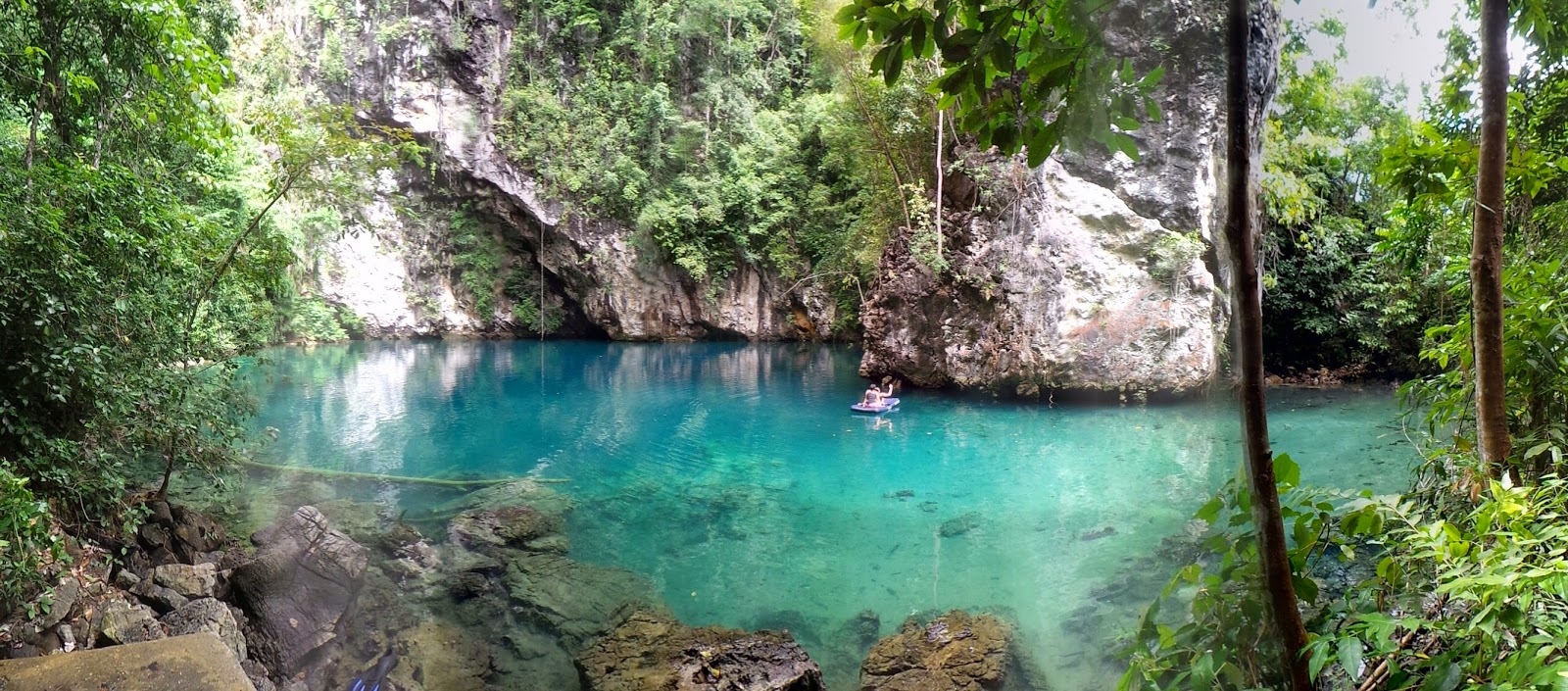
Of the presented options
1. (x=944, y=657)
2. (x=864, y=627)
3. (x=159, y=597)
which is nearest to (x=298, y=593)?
(x=159, y=597)

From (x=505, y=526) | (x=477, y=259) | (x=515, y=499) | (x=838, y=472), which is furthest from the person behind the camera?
(x=477, y=259)

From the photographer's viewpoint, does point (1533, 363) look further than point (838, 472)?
No

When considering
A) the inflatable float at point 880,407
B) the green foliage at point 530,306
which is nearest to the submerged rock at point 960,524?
the inflatable float at point 880,407

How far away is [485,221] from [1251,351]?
1597 cm

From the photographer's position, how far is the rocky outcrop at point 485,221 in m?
9.16

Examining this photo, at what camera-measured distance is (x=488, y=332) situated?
1487 centimetres

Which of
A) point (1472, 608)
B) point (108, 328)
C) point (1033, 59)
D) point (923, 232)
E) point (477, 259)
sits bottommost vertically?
point (1472, 608)

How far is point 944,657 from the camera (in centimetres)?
272

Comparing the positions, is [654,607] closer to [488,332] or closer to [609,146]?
[609,146]

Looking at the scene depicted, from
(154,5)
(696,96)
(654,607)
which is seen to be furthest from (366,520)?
(696,96)

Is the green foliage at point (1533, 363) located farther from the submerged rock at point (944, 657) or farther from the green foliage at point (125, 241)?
the green foliage at point (125, 241)

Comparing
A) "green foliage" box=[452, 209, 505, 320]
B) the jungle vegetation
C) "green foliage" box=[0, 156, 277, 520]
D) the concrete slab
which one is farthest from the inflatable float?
"green foliage" box=[452, 209, 505, 320]

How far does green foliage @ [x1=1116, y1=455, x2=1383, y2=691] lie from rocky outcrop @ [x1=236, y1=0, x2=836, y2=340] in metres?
6.95

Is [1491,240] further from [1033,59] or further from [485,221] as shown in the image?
[485,221]
